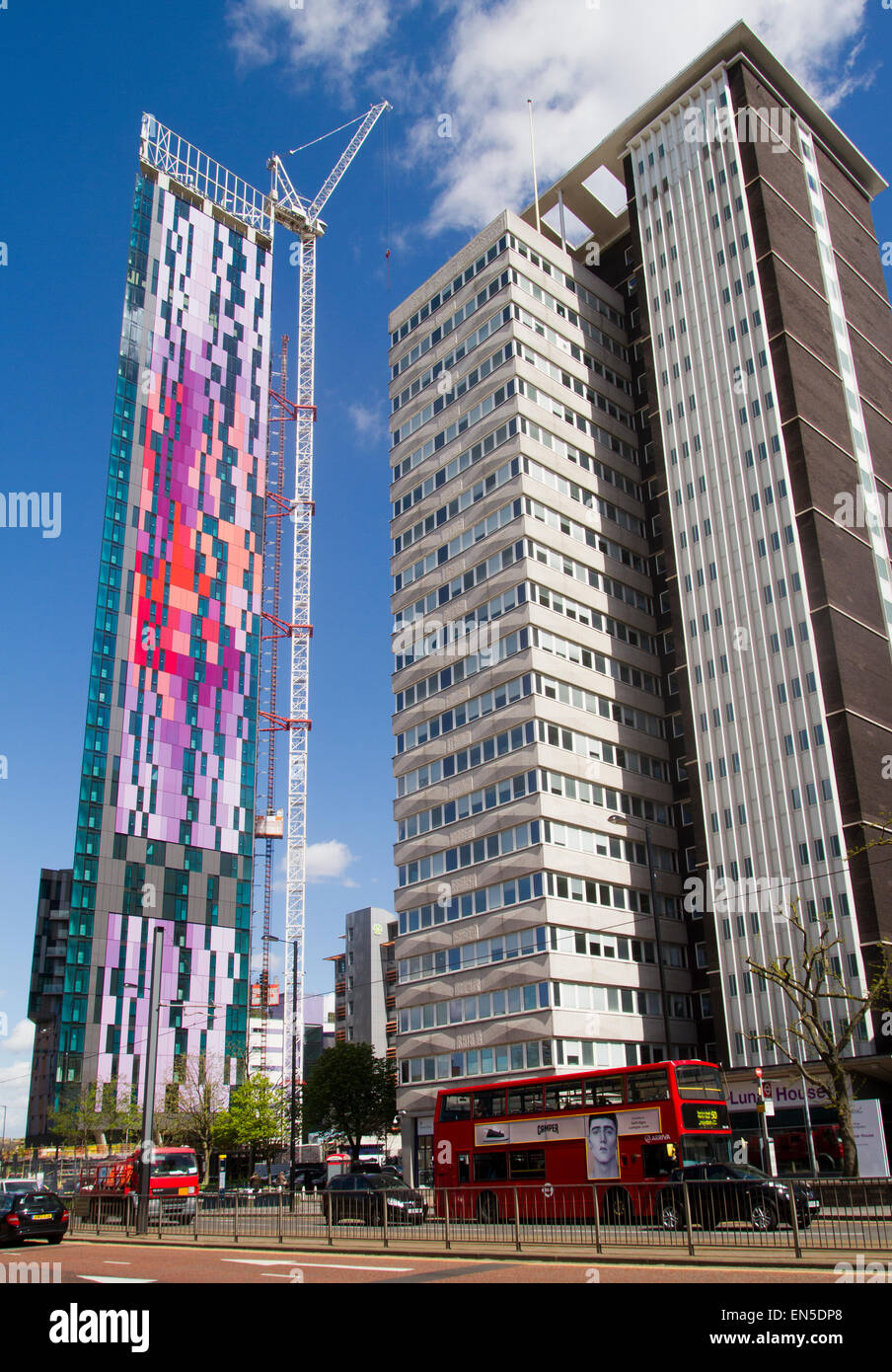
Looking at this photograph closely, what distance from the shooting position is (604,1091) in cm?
3216

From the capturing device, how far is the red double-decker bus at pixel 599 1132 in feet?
97.7

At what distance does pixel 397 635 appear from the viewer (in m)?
72.4

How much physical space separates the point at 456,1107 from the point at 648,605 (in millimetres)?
41758

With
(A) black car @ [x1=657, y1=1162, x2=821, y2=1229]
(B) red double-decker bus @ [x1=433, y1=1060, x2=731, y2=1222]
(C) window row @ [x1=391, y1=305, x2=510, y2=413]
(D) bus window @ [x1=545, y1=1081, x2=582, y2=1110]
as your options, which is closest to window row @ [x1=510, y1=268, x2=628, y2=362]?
(C) window row @ [x1=391, y1=305, x2=510, y2=413]

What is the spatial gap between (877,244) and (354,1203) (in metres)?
80.7

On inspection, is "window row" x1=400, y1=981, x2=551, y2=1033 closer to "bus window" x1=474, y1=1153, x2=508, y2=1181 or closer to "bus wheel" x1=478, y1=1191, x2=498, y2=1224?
"bus window" x1=474, y1=1153, x2=508, y2=1181

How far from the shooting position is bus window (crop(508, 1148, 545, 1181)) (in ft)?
110

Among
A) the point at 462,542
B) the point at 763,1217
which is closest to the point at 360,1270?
the point at 763,1217

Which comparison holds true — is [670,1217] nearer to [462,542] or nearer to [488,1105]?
[488,1105]

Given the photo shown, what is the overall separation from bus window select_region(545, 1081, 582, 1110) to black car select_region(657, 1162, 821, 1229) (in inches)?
374

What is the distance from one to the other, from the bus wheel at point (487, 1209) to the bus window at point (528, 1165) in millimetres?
10481

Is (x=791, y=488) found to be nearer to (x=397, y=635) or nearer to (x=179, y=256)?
(x=397, y=635)

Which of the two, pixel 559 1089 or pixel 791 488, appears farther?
pixel 791 488
